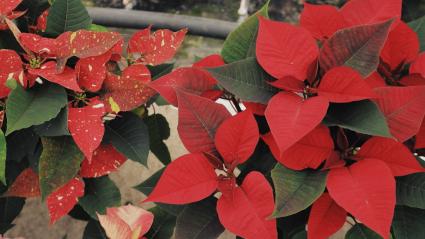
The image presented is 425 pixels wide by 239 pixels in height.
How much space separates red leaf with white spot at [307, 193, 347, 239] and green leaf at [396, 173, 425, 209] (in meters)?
0.07

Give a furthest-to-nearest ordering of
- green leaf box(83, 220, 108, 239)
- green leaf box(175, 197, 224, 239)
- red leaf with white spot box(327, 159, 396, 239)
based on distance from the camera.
A: green leaf box(83, 220, 108, 239)
green leaf box(175, 197, 224, 239)
red leaf with white spot box(327, 159, 396, 239)

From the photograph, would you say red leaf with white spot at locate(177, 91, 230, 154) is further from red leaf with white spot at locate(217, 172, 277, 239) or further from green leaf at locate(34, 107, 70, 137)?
green leaf at locate(34, 107, 70, 137)

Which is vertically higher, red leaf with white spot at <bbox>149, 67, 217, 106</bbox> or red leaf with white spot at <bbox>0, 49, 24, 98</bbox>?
red leaf with white spot at <bbox>149, 67, 217, 106</bbox>

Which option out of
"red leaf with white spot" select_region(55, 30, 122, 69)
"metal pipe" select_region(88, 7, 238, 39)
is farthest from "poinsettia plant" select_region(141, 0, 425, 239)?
"metal pipe" select_region(88, 7, 238, 39)

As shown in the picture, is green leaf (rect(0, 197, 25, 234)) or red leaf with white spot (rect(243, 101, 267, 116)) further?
green leaf (rect(0, 197, 25, 234))

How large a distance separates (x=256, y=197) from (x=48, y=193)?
0.28 meters

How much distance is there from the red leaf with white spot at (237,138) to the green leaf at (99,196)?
26 cm

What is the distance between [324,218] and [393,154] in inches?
3.9

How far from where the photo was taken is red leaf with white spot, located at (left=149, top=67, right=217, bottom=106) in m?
0.61

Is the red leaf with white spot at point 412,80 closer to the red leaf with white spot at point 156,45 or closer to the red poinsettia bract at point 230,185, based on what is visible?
the red poinsettia bract at point 230,185

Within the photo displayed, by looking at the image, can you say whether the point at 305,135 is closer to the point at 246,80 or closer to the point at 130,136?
the point at 246,80

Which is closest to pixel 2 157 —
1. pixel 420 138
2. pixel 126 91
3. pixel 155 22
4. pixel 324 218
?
pixel 126 91

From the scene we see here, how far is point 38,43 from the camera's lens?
67 centimetres

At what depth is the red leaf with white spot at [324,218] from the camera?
572mm
